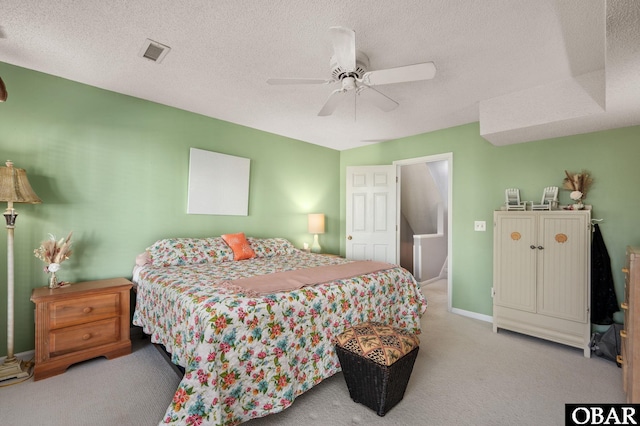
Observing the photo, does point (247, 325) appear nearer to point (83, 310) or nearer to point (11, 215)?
point (83, 310)

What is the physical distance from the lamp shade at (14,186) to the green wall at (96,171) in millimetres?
311

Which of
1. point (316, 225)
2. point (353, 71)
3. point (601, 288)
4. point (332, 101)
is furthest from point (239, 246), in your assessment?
point (601, 288)

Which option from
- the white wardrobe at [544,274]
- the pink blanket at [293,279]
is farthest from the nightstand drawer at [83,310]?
the white wardrobe at [544,274]

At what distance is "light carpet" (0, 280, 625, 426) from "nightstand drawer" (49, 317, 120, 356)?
0.18 m

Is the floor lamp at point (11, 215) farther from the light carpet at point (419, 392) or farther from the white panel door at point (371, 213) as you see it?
the white panel door at point (371, 213)

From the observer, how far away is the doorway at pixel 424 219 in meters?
5.30

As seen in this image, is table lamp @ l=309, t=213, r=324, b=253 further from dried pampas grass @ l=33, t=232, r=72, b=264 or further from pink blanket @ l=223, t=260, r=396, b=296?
dried pampas grass @ l=33, t=232, r=72, b=264

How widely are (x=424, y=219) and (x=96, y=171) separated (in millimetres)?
5403

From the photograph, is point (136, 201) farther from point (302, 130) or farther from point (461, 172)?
point (461, 172)

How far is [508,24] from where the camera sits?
184 cm

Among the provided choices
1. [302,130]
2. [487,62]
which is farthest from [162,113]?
[487,62]

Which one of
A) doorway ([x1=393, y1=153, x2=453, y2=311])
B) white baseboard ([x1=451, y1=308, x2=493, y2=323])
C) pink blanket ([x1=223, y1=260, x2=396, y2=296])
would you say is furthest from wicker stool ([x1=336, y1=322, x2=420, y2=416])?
doorway ([x1=393, y1=153, x2=453, y2=311])

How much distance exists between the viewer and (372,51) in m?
→ 2.14

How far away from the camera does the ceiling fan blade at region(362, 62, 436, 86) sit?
1838 millimetres
